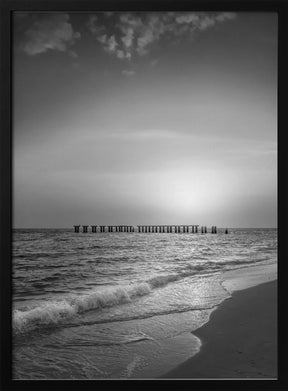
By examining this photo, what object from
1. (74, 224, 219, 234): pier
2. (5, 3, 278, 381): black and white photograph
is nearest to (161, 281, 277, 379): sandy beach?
(5, 3, 278, 381): black and white photograph

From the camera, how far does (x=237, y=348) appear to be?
2.00 m

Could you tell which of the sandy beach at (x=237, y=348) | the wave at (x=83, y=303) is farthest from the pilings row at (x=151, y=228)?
the sandy beach at (x=237, y=348)

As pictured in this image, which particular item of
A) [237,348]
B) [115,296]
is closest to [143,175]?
[115,296]

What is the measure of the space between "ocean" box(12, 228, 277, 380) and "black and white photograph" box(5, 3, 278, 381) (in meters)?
0.01

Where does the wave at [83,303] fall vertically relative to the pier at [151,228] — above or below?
below

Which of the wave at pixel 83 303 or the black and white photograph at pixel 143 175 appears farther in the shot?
the wave at pixel 83 303

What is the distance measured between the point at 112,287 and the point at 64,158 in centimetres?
95

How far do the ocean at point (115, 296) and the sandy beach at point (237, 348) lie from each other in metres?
0.06

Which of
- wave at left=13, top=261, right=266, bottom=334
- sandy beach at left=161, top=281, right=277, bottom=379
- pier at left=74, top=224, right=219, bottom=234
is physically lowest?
sandy beach at left=161, top=281, right=277, bottom=379

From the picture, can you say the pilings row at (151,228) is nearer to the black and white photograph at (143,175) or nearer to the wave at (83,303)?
the black and white photograph at (143,175)

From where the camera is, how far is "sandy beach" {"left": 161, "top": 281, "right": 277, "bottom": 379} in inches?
75.1

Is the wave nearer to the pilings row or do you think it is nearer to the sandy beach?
the pilings row

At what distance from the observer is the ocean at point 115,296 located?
194 centimetres

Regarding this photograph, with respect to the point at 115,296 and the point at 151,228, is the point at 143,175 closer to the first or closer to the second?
the point at 151,228
